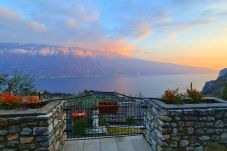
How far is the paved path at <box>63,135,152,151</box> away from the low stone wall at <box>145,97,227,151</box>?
1031 millimetres

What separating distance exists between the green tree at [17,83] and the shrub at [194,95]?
24.1 ft

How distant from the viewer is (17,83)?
12.2 metres

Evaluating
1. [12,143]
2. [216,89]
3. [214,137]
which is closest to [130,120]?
[214,137]

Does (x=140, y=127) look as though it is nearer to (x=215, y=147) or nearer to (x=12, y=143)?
(x=215, y=147)

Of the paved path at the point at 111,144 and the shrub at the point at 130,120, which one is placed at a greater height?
the shrub at the point at 130,120

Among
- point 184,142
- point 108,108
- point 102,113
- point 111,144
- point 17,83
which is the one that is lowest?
point 111,144

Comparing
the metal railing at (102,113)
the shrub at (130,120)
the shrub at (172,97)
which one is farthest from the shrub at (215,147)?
the shrub at (130,120)

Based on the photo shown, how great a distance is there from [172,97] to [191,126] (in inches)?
33.9

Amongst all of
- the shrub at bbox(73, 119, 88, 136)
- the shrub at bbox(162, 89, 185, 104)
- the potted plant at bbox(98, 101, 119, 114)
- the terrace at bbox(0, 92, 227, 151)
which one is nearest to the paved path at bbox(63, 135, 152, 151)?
the terrace at bbox(0, 92, 227, 151)

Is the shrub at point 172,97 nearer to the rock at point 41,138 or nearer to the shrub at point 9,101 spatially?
the rock at point 41,138

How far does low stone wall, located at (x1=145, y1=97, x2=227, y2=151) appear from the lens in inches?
233

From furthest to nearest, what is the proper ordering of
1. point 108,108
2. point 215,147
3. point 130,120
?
1. point 130,120
2. point 108,108
3. point 215,147

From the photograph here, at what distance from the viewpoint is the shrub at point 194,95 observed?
6762mm

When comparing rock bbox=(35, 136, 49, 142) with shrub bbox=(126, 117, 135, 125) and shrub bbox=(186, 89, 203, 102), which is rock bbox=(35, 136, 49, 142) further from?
shrub bbox=(126, 117, 135, 125)
